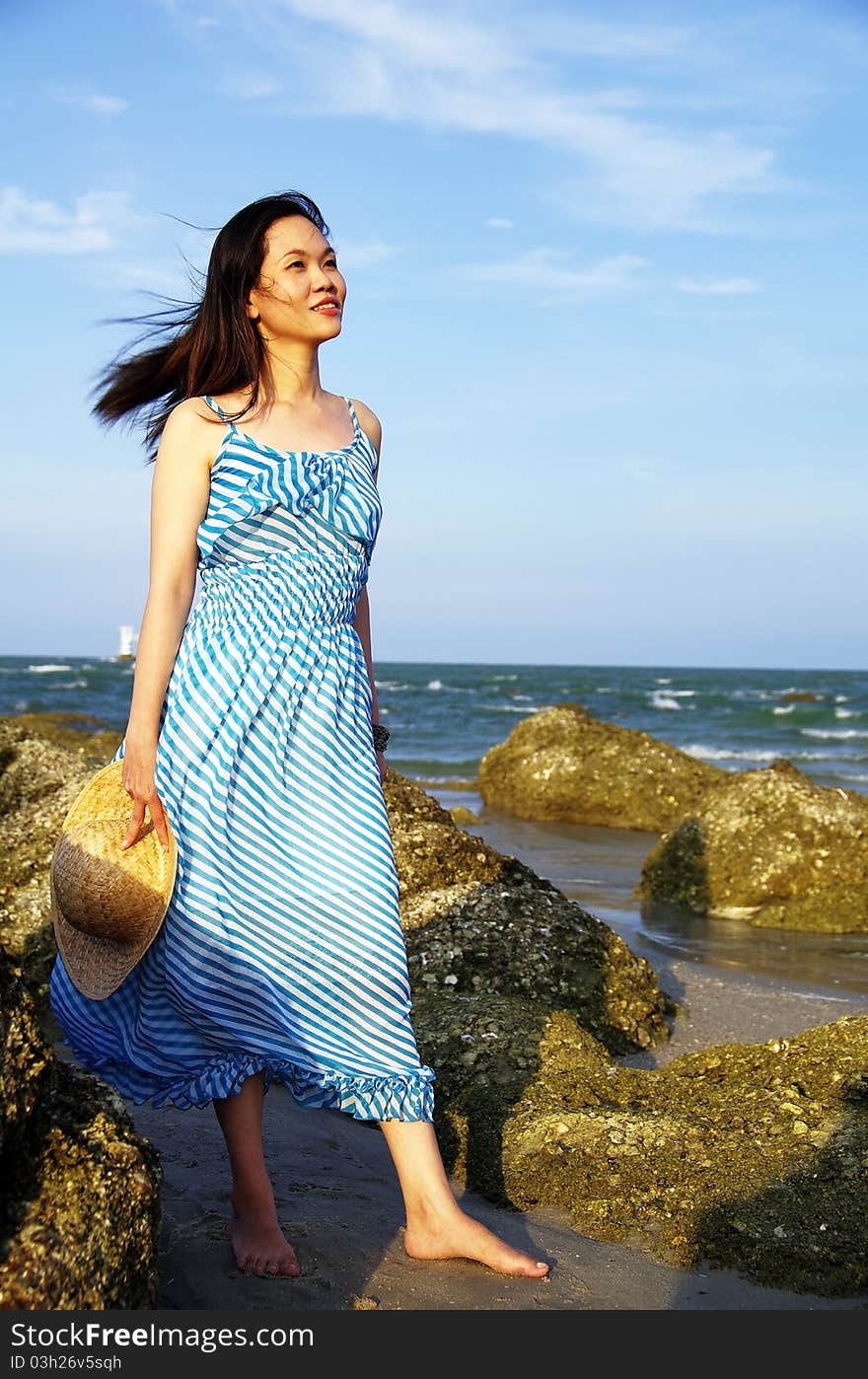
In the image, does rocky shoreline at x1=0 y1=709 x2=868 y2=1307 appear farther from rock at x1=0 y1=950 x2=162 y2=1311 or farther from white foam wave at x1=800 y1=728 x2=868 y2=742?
white foam wave at x1=800 y1=728 x2=868 y2=742

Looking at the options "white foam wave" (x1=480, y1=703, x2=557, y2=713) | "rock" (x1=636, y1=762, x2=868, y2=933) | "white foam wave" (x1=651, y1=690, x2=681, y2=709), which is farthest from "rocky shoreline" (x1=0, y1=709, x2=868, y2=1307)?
"white foam wave" (x1=651, y1=690, x2=681, y2=709)

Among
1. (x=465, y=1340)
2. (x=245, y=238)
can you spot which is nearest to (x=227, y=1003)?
(x=465, y=1340)

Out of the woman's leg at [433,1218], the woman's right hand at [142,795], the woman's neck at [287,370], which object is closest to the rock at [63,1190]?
the woman's right hand at [142,795]

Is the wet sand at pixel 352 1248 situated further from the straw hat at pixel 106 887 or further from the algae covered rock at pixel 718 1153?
the straw hat at pixel 106 887

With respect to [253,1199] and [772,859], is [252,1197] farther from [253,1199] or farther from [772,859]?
[772,859]

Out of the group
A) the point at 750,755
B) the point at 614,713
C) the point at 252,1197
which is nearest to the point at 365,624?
the point at 252,1197

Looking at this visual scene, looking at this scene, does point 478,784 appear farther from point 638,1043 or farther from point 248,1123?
point 248,1123

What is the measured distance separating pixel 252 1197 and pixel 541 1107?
114 centimetres

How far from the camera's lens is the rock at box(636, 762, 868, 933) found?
24.2ft

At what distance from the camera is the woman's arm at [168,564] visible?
289 cm

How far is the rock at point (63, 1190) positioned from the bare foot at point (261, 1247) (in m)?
0.36

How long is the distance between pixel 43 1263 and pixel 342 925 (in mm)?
959

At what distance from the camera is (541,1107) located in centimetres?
366

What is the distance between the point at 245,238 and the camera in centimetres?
311
